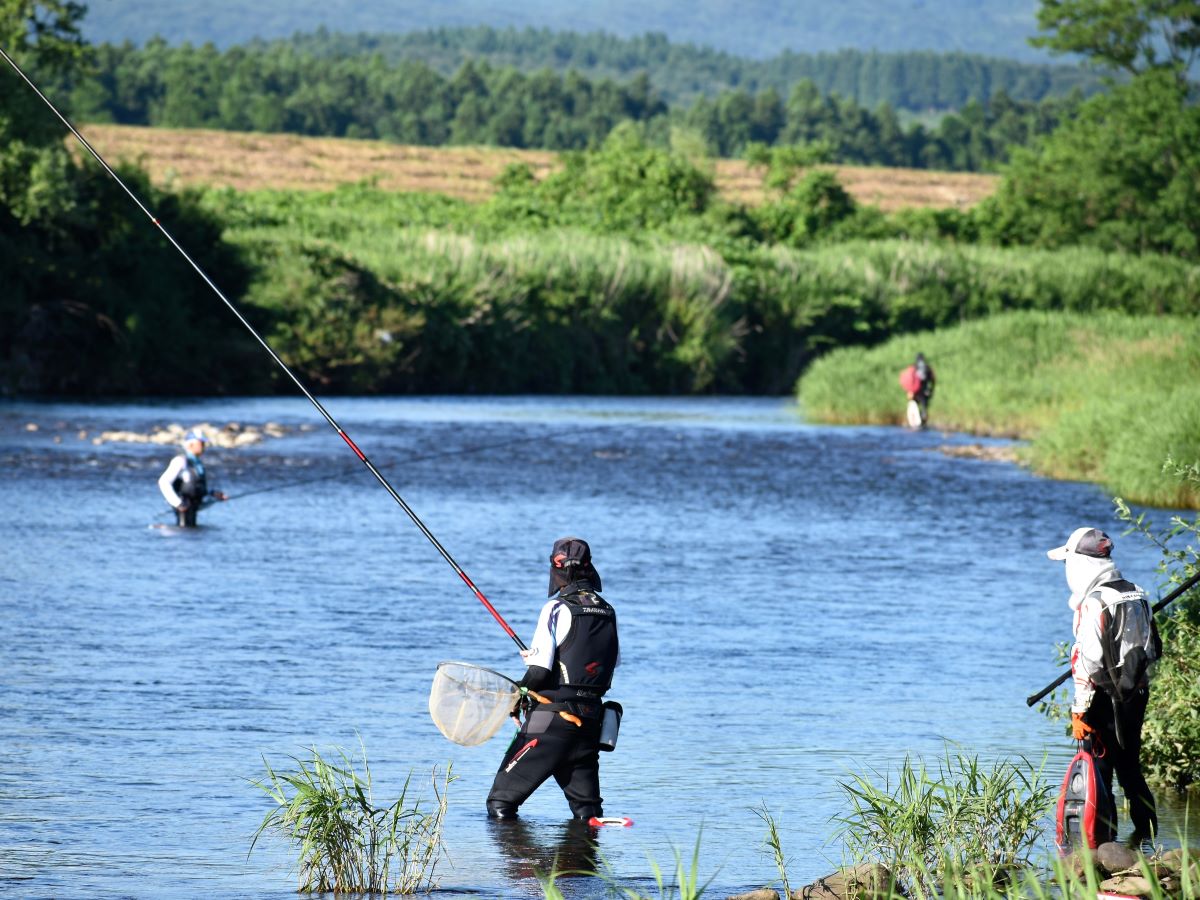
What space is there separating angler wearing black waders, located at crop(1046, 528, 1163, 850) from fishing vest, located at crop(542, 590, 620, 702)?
2.18m

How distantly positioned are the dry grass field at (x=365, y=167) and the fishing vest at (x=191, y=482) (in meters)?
59.9

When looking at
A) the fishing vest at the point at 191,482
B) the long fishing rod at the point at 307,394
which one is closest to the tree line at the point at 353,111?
the fishing vest at the point at 191,482

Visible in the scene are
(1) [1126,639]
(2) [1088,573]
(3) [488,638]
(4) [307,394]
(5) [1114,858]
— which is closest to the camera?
(5) [1114,858]

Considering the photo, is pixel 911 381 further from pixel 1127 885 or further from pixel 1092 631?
pixel 1127 885

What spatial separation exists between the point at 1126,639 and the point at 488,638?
9065 mm

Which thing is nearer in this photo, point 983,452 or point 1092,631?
point 1092,631

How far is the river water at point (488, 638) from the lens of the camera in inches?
425

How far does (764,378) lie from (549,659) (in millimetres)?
55308

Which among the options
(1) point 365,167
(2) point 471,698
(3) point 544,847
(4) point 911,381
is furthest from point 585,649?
(1) point 365,167

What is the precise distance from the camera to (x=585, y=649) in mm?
10109

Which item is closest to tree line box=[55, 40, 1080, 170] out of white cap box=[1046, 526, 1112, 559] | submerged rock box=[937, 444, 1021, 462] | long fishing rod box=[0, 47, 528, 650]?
submerged rock box=[937, 444, 1021, 462]

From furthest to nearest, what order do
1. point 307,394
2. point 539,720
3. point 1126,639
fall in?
point 307,394 < point 539,720 < point 1126,639

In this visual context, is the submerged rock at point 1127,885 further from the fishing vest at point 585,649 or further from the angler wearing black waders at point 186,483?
the angler wearing black waders at point 186,483

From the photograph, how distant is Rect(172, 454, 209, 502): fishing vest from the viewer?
23183 millimetres
